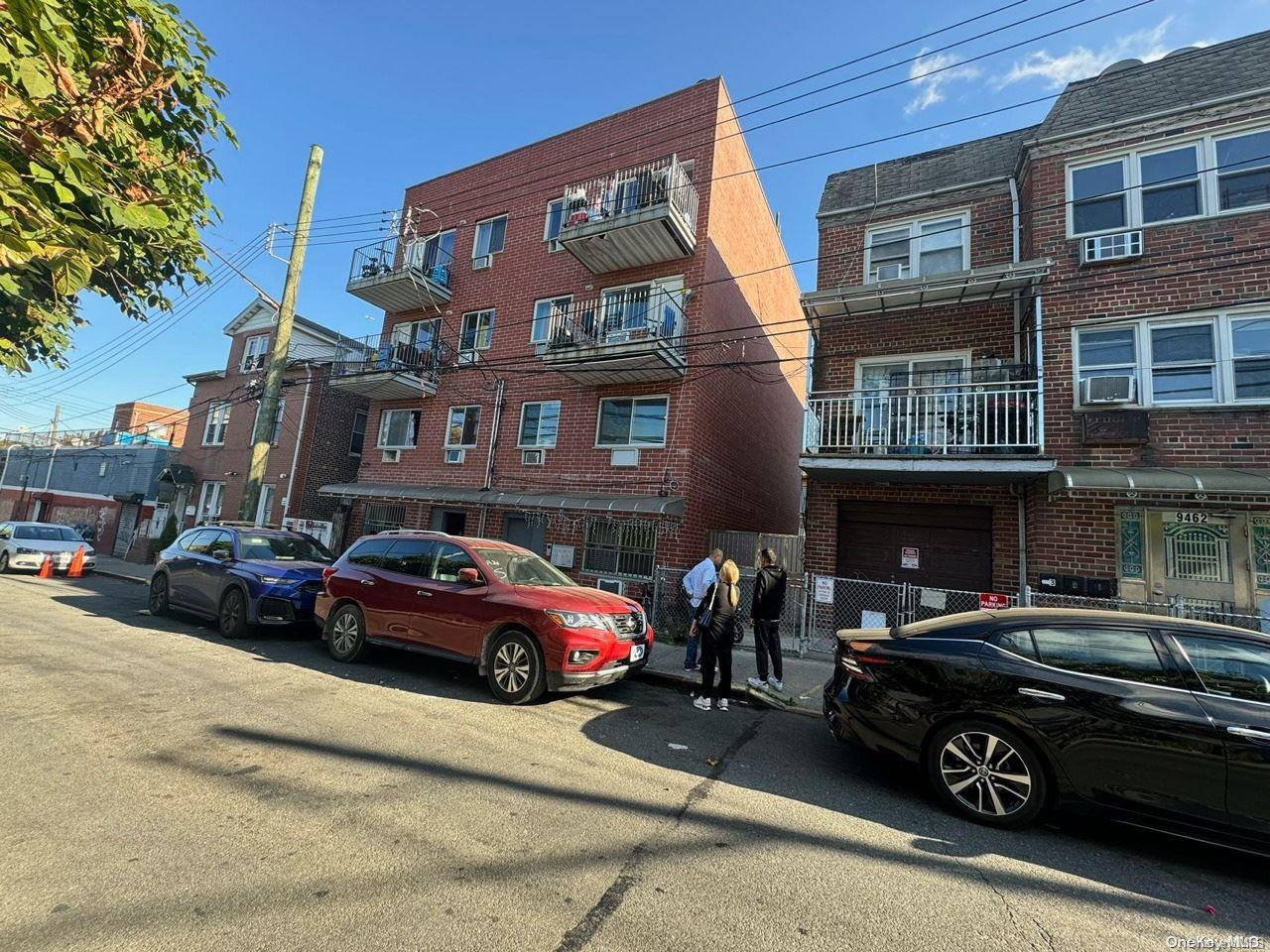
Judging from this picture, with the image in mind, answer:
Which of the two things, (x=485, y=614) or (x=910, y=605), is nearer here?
(x=485, y=614)

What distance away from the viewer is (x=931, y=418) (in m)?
10.2

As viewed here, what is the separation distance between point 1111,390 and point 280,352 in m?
16.2

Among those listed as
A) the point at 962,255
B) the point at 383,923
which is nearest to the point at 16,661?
the point at 383,923

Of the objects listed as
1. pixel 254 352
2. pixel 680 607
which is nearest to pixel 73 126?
pixel 680 607

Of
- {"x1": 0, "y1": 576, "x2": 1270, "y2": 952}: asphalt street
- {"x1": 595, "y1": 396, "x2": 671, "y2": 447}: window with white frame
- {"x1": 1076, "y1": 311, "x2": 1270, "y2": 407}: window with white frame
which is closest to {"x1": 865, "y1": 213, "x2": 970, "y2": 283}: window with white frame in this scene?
{"x1": 1076, "y1": 311, "x2": 1270, "y2": 407}: window with white frame

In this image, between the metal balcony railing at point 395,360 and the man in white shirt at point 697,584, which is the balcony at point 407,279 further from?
the man in white shirt at point 697,584

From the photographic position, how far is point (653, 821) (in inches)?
145

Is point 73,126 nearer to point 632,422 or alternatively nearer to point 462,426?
point 632,422

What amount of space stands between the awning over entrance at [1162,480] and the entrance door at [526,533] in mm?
10259

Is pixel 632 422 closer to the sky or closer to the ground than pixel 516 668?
closer to the sky

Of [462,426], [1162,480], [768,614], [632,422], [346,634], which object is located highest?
[462,426]

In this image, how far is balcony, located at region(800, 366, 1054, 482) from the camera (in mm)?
9094

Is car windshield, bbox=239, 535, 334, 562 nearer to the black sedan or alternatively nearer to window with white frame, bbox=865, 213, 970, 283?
the black sedan

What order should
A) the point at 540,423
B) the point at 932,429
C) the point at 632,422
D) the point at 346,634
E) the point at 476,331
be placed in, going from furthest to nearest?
the point at 476,331 → the point at 540,423 → the point at 632,422 → the point at 932,429 → the point at 346,634
